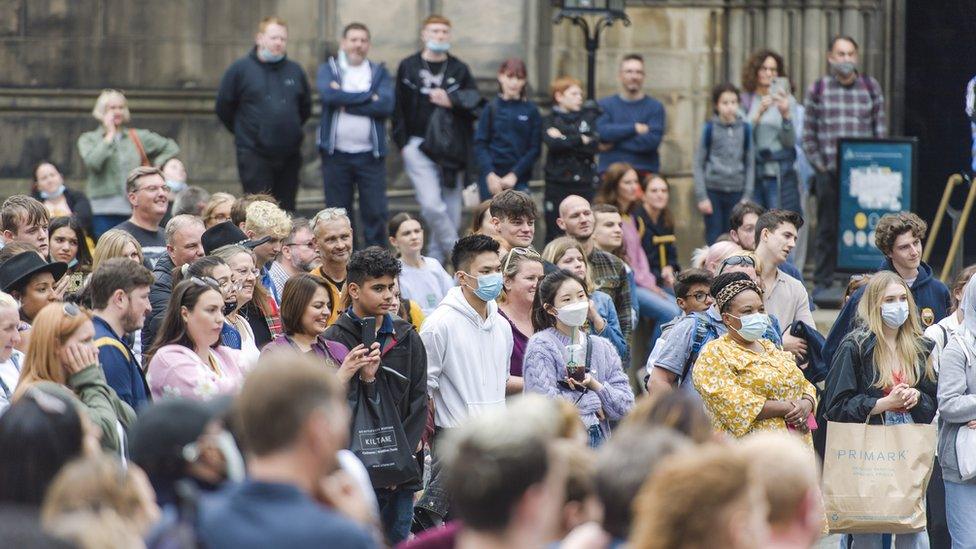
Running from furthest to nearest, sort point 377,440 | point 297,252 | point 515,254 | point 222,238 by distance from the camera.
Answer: point 297,252 < point 222,238 < point 515,254 < point 377,440

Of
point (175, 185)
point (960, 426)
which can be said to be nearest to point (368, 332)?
point (960, 426)

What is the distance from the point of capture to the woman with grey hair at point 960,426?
9789 millimetres

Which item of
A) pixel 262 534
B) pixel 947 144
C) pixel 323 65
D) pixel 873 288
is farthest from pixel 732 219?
pixel 262 534

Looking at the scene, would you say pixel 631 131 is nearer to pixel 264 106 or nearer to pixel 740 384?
pixel 264 106

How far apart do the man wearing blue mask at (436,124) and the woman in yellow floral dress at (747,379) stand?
17.9ft

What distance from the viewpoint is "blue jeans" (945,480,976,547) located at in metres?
9.75

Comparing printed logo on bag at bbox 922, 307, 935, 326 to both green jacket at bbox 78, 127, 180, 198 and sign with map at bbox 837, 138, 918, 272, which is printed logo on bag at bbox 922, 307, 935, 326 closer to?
sign with map at bbox 837, 138, 918, 272

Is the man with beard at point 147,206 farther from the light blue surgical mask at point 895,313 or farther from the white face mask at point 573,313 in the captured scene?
the light blue surgical mask at point 895,313

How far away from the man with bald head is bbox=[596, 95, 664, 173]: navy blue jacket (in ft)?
10.8

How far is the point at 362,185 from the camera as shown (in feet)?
48.2

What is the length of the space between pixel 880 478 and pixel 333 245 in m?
3.25

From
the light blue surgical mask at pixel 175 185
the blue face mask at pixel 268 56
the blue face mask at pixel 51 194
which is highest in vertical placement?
the blue face mask at pixel 268 56

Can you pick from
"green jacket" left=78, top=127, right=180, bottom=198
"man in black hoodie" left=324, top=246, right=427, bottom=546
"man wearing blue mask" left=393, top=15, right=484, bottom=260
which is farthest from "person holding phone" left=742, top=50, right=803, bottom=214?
"man in black hoodie" left=324, top=246, right=427, bottom=546

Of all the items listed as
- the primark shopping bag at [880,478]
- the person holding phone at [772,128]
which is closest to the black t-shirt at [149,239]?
the primark shopping bag at [880,478]
